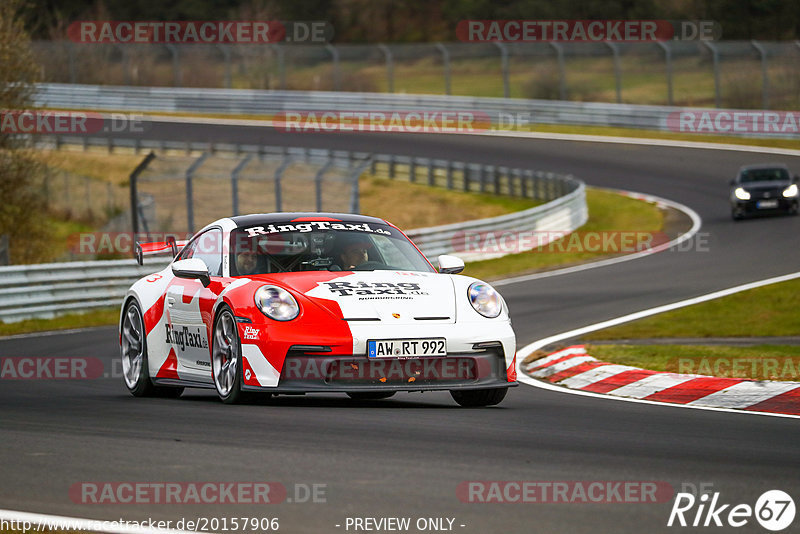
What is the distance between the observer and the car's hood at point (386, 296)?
8.55 metres

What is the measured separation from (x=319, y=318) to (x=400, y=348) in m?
0.56

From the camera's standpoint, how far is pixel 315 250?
959 cm

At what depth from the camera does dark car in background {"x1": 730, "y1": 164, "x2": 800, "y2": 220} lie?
96.3ft

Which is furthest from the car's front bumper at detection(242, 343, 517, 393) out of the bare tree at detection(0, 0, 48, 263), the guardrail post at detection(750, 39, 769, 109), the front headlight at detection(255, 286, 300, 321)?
the guardrail post at detection(750, 39, 769, 109)

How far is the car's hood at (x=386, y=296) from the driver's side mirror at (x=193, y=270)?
755mm

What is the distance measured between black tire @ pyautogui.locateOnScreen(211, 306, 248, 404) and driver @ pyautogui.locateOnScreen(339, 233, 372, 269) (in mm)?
997

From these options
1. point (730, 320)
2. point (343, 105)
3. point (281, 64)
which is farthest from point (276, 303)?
point (281, 64)

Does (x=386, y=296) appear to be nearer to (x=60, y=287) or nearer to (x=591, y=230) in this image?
(x=60, y=287)

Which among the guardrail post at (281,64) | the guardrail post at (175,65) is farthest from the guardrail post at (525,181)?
the guardrail post at (175,65)

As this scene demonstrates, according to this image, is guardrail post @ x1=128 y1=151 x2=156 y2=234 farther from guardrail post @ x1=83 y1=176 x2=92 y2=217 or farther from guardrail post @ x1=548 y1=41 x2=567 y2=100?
guardrail post @ x1=548 y1=41 x2=567 y2=100

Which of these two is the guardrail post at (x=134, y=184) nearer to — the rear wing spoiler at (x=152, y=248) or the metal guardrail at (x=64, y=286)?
the metal guardrail at (x=64, y=286)

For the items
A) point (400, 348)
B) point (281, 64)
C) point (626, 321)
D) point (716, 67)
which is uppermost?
point (281, 64)

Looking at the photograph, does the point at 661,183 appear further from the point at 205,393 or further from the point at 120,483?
the point at 120,483

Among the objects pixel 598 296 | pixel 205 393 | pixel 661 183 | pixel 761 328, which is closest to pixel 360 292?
pixel 205 393
